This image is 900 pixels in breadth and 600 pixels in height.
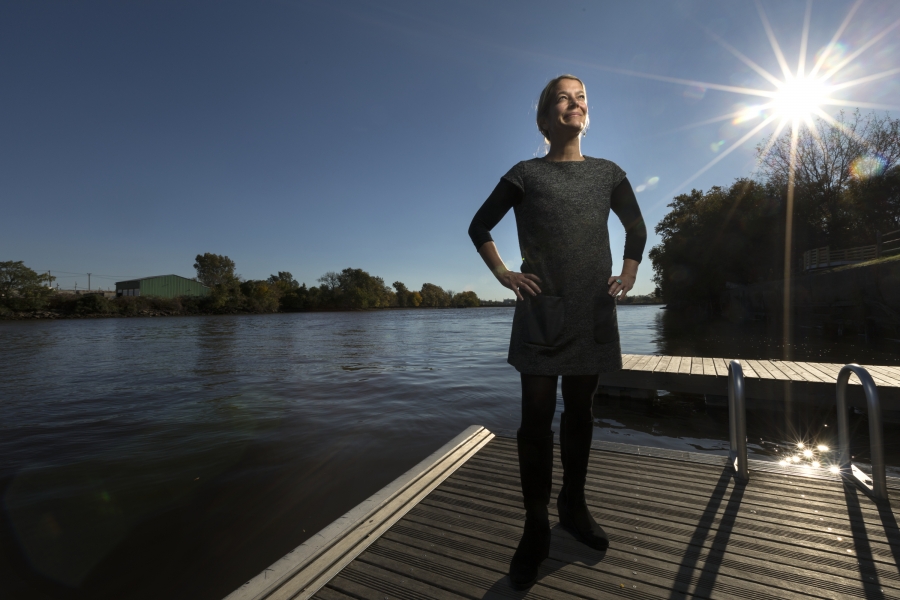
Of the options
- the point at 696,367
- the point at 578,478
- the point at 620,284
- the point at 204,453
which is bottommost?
the point at 204,453

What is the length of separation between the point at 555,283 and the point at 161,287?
97090 mm

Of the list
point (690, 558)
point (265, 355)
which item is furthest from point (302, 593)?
point (265, 355)

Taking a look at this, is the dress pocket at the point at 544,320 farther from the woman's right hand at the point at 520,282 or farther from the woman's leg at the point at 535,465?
the woman's leg at the point at 535,465

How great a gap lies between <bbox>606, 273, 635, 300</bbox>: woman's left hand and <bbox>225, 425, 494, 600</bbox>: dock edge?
1720 mm

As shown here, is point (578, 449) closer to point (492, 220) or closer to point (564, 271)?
A: point (564, 271)

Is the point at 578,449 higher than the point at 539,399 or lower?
lower

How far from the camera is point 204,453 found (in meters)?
5.90

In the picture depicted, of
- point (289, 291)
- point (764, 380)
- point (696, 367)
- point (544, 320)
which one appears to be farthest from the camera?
point (289, 291)

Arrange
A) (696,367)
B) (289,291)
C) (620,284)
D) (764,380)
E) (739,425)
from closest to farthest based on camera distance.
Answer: (620,284), (739,425), (764,380), (696,367), (289,291)

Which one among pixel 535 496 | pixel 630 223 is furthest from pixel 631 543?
pixel 630 223

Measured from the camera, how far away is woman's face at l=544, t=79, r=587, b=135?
1985mm

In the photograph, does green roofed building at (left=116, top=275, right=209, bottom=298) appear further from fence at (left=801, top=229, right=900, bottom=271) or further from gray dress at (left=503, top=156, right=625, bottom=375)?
gray dress at (left=503, top=156, right=625, bottom=375)

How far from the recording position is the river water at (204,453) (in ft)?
11.3

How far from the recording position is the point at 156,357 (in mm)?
16891
